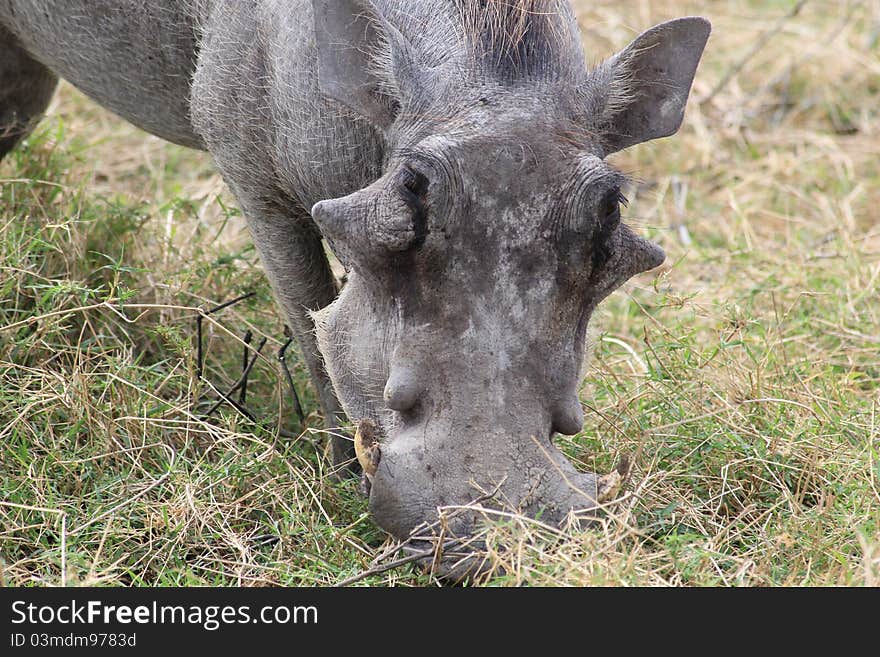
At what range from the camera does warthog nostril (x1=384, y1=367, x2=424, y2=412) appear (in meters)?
2.32

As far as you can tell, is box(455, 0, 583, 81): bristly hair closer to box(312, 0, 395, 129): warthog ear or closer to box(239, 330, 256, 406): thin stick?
box(312, 0, 395, 129): warthog ear

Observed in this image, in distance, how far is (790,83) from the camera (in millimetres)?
6445

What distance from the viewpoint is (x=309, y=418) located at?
3490mm

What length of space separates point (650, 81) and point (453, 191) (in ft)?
2.18

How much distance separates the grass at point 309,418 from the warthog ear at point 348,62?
0.61 metres

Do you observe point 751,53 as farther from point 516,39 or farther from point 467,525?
point 467,525

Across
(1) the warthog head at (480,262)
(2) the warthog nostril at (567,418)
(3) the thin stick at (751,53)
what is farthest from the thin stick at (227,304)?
(3) the thin stick at (751,53)

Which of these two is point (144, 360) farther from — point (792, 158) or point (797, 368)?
point (792, 158)

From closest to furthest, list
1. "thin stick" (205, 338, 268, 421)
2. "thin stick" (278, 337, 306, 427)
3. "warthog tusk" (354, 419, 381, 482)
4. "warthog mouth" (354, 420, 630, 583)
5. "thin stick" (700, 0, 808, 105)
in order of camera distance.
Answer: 1. "warthog mouth" (354, 420, 630, 583)
2. "warthog tusk" (354, 419, 381, 482)
3. "thin stick" (205, 338, 268, 421)
4. "thin stick" (278, 337, 306, 427)
5. "thin stick" (700, 0, 808, 105)

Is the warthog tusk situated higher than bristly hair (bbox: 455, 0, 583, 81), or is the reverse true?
bristly hair (bbox: 455, 0, 583, 81)

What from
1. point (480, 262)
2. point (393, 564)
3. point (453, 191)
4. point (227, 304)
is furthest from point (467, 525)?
point (227, 304)

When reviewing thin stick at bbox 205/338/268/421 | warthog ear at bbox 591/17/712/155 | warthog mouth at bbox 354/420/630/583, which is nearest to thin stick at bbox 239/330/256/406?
thin stick at bbox 205/338/268/421

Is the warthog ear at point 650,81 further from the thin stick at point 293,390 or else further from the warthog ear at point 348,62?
the thin stick at point 293,390
